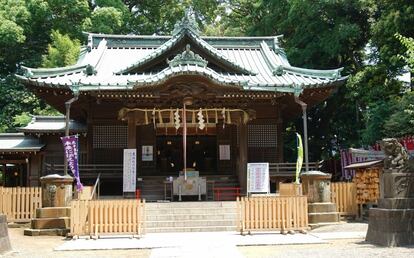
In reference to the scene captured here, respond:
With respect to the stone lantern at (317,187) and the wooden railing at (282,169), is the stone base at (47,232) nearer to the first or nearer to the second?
the stone lantern at (317,187)

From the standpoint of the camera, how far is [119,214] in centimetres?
1202

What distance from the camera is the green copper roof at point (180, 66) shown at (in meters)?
17.0

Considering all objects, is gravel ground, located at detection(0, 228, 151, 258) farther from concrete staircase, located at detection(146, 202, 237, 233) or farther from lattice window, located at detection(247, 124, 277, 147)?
lattice window, located at detection(247, 124, 277, 147)

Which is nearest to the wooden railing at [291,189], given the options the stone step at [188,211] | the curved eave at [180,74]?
the stone step at [188,211]

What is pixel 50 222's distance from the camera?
514 inches

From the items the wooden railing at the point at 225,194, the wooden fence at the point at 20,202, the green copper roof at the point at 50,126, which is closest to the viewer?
the wooden fence at the point at 20,202

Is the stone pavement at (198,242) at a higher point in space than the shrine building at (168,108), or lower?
lower

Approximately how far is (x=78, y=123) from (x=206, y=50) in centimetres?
703

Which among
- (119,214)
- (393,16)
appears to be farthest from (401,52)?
(119,214)

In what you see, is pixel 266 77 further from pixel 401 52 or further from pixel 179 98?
pixel 401 52

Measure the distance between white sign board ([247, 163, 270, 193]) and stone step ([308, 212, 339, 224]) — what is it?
3.11 meters

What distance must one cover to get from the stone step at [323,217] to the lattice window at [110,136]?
904 cm

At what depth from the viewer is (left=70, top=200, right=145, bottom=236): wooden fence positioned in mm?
11938

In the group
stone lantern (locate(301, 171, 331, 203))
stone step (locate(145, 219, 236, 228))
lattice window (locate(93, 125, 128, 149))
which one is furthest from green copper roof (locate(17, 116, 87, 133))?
stone lantern (locate(301, 171, 331, 203))
